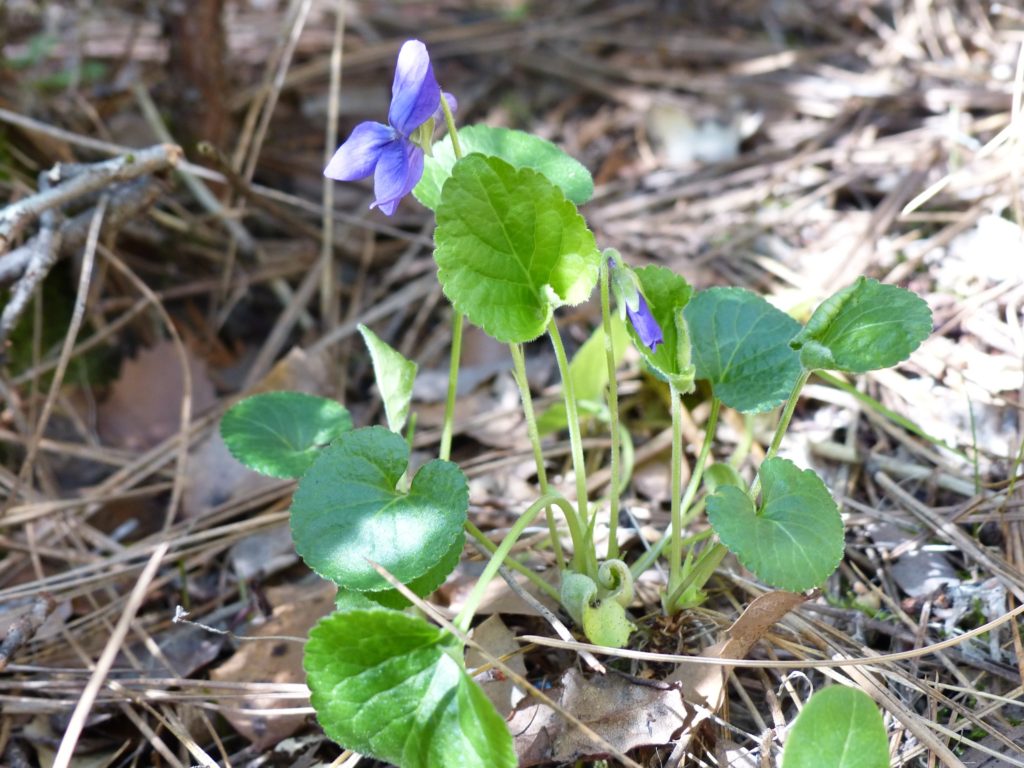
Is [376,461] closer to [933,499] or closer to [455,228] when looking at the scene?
[455,228]

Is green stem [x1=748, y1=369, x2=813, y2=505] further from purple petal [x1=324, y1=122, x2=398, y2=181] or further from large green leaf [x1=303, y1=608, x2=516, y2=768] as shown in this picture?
purple petal [x1=324, y1=122, x2=398, y2=181]

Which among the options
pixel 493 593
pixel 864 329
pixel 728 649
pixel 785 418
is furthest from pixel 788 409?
pixel 493 593

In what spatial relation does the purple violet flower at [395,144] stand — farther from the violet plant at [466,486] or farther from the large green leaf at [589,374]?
the large green leaf at [589,374]

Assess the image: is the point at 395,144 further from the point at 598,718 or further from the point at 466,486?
the point at 598,718

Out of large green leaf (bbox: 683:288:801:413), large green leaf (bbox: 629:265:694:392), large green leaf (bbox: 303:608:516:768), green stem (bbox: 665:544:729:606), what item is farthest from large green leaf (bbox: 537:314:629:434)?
large green leaf (bbox: 303:608:516:768)

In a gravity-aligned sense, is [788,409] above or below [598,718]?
above

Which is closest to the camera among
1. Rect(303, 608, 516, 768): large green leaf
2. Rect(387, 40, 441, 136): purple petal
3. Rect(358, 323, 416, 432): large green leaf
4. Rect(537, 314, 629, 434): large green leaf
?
Rect(303, 608, 516, 768): large green leaf
